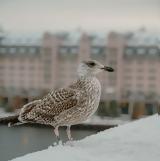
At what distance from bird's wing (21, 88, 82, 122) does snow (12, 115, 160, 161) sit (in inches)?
3.0

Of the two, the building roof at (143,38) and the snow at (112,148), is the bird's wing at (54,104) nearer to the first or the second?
the snow at (112,148)

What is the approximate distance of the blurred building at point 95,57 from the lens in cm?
927

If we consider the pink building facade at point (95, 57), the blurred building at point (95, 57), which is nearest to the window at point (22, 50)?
the blurred building at point (95, 57)

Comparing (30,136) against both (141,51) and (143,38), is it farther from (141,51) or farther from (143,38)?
(141,51)

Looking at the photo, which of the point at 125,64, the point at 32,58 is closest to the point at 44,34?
the point at 32,58

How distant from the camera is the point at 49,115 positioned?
125 cm

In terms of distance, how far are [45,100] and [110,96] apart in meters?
8.75

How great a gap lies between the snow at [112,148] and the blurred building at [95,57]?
6.90 metres

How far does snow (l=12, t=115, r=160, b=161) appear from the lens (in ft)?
3.72

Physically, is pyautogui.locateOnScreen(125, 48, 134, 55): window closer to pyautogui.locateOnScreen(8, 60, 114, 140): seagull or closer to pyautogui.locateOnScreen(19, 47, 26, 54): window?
pyautogui.locateOnScreen(19, 47, 26, 54): window

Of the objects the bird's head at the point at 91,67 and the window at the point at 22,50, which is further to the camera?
the window at the point at 22,50

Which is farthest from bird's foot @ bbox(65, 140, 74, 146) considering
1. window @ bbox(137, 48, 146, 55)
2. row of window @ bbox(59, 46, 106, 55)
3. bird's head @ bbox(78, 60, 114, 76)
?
window @ bbox(137, 48, 146, 55)

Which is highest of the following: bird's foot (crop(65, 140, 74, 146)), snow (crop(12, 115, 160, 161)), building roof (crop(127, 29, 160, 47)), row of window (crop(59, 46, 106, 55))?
building roof (crop(127, 29, 160, 47))

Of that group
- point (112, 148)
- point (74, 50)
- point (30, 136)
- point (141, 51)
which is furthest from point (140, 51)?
point (112, 148)
